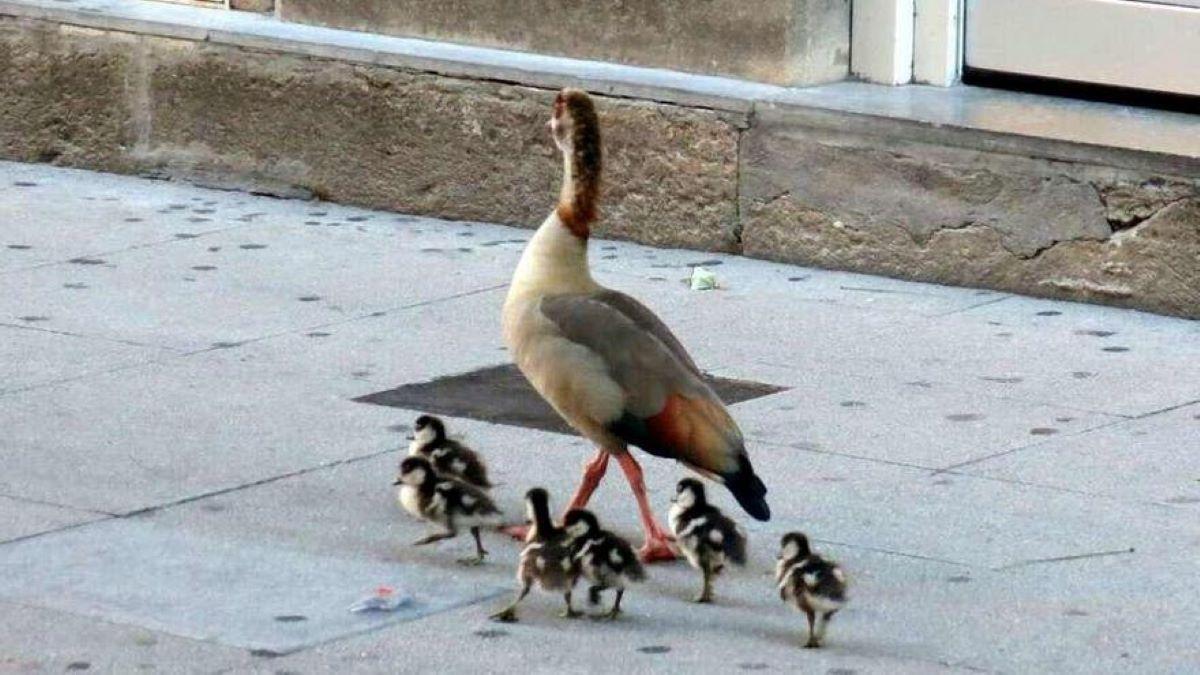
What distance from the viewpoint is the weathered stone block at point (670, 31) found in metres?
11.0

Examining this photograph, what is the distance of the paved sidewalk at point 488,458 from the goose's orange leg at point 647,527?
7 centimetres

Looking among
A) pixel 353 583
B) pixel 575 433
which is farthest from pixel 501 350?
pixel 353 583

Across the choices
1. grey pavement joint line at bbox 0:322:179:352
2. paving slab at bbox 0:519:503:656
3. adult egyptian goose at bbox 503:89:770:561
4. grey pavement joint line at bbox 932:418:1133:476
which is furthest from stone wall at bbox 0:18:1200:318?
paving slab at bbox 0:519:503:656

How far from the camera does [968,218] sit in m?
10.3

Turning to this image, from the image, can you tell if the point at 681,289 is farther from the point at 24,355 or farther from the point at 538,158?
the point at 24,355

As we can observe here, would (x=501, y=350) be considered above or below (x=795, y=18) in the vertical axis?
below

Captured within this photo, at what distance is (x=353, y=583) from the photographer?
697cm

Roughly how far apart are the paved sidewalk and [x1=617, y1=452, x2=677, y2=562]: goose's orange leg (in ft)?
0.23

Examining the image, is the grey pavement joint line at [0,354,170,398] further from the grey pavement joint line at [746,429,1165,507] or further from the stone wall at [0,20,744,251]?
the stone wall at [0,20,744,251]

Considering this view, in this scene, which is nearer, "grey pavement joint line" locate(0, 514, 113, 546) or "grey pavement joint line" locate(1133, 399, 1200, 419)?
"grey pavement joint line" locate(0, 514, 113, 546)

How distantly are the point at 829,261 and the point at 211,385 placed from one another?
9.29ft

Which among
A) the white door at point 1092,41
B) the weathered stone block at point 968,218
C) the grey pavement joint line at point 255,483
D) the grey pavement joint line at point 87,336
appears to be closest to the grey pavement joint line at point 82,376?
the grey pavement joint line at point 87,336

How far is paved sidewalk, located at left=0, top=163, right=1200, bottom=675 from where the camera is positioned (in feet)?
21.5

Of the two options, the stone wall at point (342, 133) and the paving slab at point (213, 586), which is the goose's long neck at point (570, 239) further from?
the stone wall at point (342, 133)
